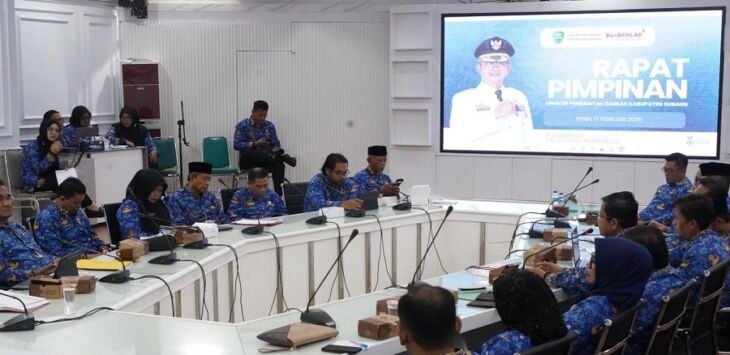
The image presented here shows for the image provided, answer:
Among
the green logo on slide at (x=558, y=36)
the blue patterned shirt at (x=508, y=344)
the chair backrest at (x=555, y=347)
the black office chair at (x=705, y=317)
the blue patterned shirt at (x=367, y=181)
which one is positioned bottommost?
the black office chair at (x=705, y=317)

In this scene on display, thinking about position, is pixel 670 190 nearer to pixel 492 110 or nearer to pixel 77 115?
pixel 492 110

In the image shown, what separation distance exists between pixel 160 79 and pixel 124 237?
5.46m

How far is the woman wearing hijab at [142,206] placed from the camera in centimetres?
556

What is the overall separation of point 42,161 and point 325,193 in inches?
112

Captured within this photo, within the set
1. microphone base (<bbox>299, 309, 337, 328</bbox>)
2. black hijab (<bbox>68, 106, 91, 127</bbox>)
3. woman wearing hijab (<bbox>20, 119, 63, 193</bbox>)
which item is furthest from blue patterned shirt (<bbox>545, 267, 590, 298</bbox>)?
black hijab (<bbox>68, 106, 91, 127</bbox>)

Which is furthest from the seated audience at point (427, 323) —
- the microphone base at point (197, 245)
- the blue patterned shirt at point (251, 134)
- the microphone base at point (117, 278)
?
the blue patterned shirt at point (251, 134)

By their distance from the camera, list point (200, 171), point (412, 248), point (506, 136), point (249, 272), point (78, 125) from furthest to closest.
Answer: point (506, 136), point (78, 125), point (412, 248), point (200, 171), point (249, 272)

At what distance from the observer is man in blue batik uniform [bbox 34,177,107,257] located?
532cm

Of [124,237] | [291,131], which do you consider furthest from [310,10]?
[124,237]

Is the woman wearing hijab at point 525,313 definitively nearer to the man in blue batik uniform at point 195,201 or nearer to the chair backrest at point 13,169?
the man in blue batik uniform at point 195,201

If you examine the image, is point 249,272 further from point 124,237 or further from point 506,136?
point 506,136

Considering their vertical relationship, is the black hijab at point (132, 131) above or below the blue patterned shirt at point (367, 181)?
above

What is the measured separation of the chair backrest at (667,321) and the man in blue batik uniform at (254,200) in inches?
129

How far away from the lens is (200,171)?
20.2 feet
